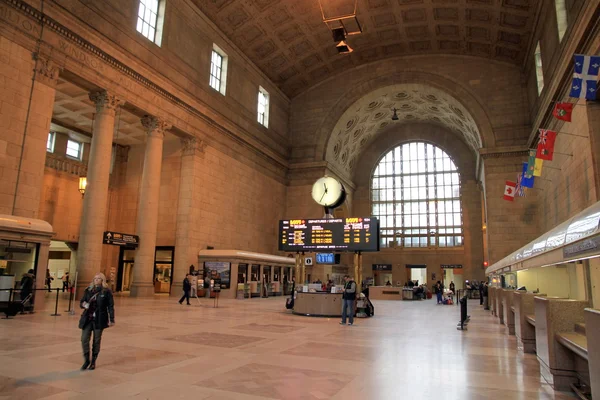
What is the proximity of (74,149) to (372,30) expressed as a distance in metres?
22.8

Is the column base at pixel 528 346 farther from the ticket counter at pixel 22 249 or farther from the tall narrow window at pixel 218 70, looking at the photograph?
the tall narrow window at pixel 218 70

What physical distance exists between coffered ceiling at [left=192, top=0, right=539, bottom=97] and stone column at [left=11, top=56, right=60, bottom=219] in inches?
480

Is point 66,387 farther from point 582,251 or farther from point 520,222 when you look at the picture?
point 520,222

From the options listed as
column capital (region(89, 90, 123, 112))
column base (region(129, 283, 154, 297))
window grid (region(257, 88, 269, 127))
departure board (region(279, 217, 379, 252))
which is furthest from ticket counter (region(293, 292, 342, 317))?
window grid (region(257, 88, 269, 127))

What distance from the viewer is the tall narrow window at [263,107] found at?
33750mm

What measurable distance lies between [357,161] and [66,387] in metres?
44.6

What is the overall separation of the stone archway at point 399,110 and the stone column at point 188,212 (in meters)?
13.5

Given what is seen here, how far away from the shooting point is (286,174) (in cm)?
3700

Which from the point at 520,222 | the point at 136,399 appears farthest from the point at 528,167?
the point at 136,399

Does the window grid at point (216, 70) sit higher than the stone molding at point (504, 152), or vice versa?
the window grid at point (216, 70)

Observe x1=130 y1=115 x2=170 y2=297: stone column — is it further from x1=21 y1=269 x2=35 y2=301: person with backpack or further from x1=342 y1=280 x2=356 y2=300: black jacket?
x1=342 y1=280 x2=356 y2=300: black jacket

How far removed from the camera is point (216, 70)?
93.0ft

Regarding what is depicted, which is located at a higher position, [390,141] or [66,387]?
[390,141]

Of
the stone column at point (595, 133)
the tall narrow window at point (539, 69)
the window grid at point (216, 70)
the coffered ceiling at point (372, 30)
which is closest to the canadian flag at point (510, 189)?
the tall narrow window at point (539, 69)
